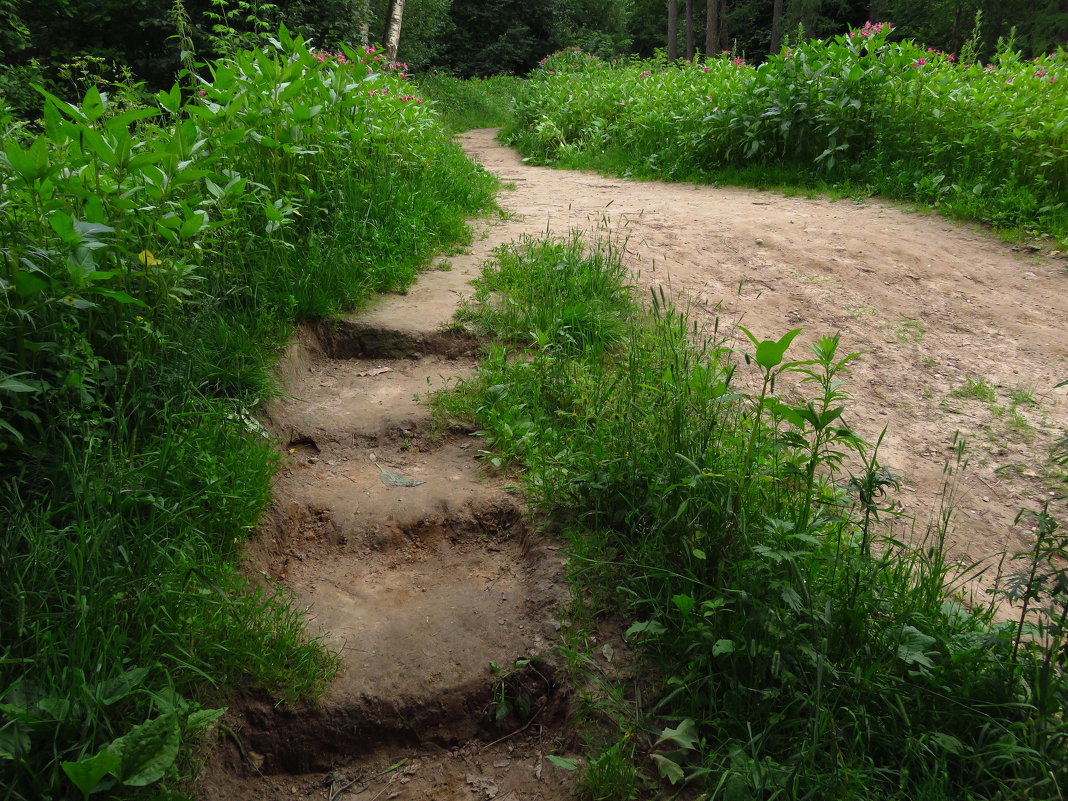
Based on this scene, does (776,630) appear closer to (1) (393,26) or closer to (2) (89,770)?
(2) (89,770)

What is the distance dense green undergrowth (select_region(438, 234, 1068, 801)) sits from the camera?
2.04 meters

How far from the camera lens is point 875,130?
8.04 meters

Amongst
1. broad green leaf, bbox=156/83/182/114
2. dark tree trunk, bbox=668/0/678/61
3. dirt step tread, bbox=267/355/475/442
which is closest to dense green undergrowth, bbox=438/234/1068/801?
dirt step tread, bbox=267/355/475/442

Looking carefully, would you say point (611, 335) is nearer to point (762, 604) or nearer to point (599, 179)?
point (762, 604)

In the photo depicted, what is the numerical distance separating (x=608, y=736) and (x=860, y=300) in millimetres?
4212

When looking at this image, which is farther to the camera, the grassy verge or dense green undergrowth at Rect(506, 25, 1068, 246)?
the grassy verge

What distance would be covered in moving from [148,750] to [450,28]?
27.6 m

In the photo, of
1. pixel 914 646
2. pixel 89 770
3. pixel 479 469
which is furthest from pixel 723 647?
pixel 89 770

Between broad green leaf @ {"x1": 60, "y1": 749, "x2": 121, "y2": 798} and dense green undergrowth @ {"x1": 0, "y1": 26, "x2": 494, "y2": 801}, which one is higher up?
dense green undergrowth @ {"x1": 0, "y1": 26, "x2": 494, "y2": 801}

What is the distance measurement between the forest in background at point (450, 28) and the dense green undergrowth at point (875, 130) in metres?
1.42

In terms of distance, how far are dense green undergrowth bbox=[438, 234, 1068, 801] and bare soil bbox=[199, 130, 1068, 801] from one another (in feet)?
0.82

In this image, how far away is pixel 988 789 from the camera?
6.54 feet

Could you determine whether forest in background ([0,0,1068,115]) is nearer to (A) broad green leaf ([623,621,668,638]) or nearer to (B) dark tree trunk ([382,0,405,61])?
(B) dark tree trunk ([382,0,405,61])

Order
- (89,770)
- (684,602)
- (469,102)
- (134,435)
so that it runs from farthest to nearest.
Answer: (469,102)
(134,435)
(684,602)
(89,770)
